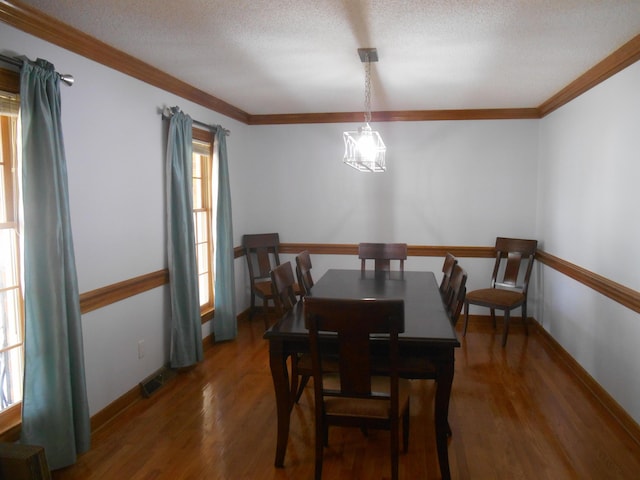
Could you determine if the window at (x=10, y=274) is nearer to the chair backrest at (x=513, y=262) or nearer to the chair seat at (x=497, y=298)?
the chair seat at (x=497, y=298)

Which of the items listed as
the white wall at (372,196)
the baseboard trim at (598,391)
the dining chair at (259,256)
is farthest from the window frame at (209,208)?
the baseboard trim at (598,391)

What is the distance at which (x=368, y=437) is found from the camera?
8.72 ft

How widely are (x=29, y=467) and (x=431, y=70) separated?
10.7 feet

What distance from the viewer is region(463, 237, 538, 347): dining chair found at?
4.22 metres

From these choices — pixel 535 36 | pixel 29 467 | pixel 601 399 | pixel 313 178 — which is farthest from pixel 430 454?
pixel 313 178

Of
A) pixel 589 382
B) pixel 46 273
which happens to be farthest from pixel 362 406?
pixel 589 382

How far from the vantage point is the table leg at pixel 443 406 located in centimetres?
220

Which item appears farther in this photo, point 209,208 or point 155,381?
point 209,208

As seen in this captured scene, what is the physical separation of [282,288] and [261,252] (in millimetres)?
2331

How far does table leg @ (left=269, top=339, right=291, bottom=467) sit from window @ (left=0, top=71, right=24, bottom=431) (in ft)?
4.37

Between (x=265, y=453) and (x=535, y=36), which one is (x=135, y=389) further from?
(x=535, y=36)

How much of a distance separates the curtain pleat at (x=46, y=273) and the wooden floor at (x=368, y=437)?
33 cm

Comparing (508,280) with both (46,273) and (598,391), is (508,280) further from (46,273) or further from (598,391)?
(46,273)

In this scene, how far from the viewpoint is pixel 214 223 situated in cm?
427
